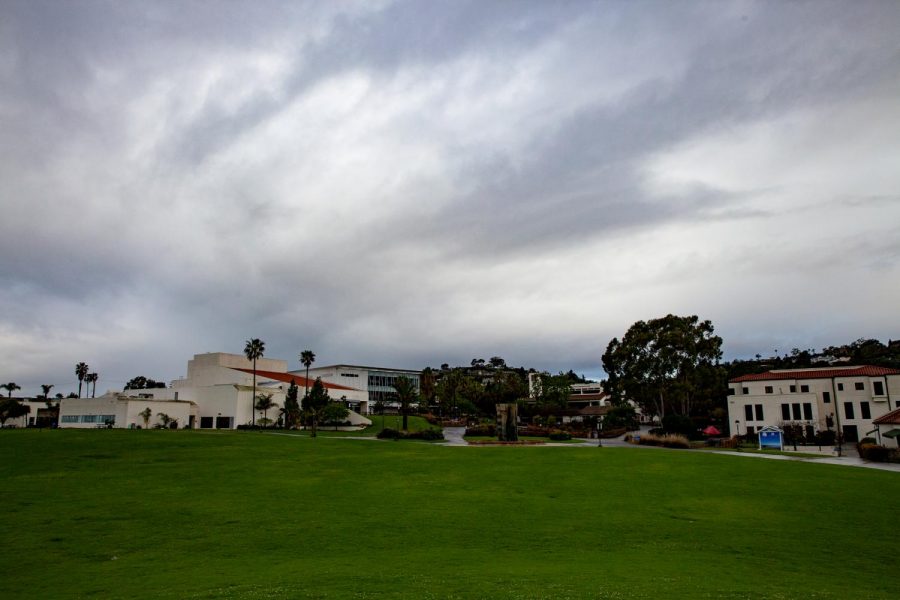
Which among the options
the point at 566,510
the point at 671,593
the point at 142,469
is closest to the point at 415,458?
the point at 142,469

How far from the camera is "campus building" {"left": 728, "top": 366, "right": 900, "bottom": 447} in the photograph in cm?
7275

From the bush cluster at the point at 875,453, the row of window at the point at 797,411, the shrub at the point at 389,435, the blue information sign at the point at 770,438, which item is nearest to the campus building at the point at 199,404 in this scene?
the shrub at the point at 389,435

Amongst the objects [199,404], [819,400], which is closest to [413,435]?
[819,400]

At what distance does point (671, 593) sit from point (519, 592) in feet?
10.2

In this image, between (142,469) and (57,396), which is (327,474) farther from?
(57,396)

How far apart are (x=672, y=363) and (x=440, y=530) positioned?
8111 centimetres

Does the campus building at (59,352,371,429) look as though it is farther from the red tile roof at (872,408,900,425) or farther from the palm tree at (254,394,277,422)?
the red tile roof at (872,408,900,425)

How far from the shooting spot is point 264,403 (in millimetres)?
98312

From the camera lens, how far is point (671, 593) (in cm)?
1216

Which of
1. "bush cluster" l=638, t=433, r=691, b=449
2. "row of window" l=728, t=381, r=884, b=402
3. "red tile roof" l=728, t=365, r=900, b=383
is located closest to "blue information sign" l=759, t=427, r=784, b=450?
"bush cluster" l=638, t=433, r=691, b=449

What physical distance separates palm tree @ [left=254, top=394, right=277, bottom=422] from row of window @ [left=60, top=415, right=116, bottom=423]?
22.7 m

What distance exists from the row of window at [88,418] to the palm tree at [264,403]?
22.7 meters

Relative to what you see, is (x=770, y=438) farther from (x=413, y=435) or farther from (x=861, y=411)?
(x=413, y=435)

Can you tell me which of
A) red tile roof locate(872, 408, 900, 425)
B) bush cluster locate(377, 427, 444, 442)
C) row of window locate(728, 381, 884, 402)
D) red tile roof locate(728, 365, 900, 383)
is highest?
red tile roof locate(728, 365, 900, 383)
